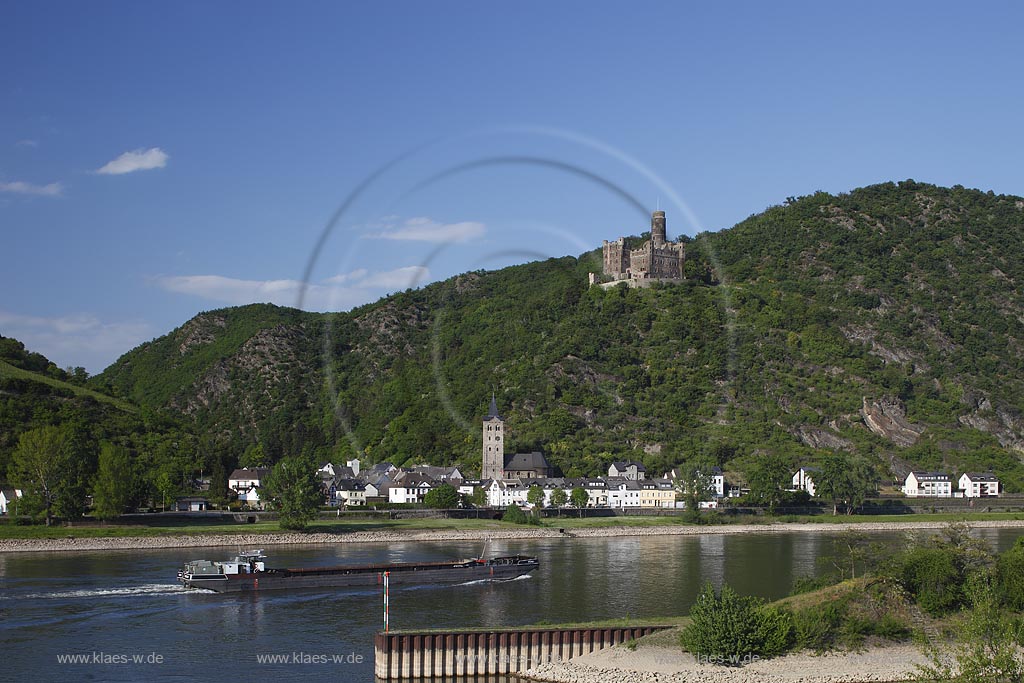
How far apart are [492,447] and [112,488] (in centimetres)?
4908

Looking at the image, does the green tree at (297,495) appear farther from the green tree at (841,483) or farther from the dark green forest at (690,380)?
the green tree at (841,483)

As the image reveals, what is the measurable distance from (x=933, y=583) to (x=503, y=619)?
17.1 meters

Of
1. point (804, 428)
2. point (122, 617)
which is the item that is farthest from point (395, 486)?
point (122, 617)

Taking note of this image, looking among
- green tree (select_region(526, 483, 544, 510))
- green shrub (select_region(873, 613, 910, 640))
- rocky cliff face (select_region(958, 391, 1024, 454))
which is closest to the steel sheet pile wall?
green shrub (select_region(873, 613, 910, 640))

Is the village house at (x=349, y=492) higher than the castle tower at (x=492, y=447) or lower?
lower

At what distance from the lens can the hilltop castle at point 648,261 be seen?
169500mm

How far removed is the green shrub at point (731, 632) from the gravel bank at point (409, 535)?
46.5 meters

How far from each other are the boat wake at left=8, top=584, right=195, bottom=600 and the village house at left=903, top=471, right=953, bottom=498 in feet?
280

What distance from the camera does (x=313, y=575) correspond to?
5791cm

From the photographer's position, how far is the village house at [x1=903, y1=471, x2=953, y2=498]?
119500 mm

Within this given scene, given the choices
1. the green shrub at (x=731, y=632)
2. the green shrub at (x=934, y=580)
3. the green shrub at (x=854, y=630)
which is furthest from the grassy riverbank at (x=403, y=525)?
the green shrub at (x=854, y=630)

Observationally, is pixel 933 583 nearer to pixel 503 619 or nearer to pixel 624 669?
pixel 624 669

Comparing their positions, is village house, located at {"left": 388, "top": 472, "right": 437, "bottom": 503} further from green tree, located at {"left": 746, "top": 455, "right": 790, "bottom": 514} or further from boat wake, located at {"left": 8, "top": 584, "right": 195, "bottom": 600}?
boat wake, located at {"left": 8, "top": 584, "right": 195, "bottom": 600}

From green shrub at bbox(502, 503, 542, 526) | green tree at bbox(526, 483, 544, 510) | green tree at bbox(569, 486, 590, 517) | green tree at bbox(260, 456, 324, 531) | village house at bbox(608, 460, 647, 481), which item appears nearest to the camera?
green tree at bbox(260, 456, 324, 531)
